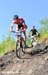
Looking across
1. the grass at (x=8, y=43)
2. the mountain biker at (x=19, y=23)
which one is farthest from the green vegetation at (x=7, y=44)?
the mountain biker at (x=19, y=23)

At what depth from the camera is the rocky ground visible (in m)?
15.7

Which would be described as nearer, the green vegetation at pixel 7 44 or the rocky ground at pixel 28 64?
the rocky ground at pixel 28 64

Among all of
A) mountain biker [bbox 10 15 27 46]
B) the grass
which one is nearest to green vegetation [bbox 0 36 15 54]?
the grass

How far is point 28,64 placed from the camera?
16812 millimetres

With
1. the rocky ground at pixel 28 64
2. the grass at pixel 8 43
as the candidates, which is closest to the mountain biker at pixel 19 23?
the rocky ground at pixel 28 64

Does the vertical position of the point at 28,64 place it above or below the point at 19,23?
below

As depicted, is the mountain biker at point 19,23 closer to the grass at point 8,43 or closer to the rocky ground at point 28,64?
the rocky ground at point 28,64

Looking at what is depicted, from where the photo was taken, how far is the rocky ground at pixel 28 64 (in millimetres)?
15747

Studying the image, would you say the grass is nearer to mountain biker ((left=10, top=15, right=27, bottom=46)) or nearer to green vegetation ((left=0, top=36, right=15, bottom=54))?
green vegetation ((left=0, top=36, right=15, bottom=54))

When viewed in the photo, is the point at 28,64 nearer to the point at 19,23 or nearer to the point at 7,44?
the point at 19,23

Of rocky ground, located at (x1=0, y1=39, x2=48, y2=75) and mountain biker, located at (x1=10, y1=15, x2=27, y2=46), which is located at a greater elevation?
mountain biker, located at (x1=10, y1=15, x2=27, y2=46)

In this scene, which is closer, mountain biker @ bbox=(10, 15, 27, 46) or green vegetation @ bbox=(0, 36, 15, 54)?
mountain biker @ bbox=(10, 15, 27, 46)

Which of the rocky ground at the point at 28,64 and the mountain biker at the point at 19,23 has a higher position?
the mountain biker at the point at 19,23

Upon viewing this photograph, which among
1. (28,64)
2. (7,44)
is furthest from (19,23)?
(7,44)
